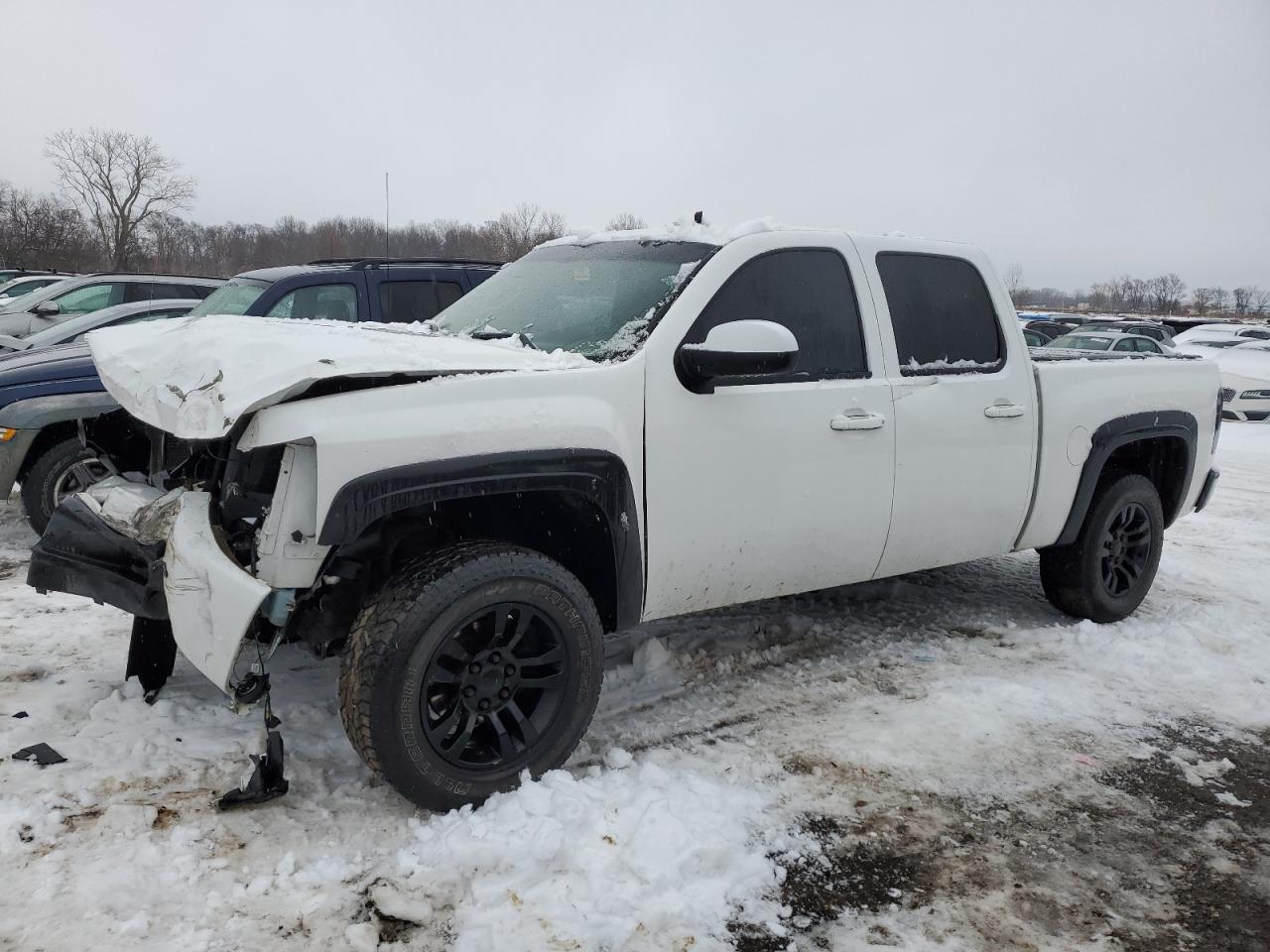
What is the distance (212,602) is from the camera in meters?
2.62

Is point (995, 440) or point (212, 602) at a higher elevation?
point (995, 440)

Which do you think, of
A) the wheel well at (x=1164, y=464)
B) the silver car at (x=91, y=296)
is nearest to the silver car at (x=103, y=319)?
the silver car at (x=91, y=296)

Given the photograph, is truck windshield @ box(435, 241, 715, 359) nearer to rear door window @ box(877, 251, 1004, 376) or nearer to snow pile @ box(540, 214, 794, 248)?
snow pile @ box(540, 214, 794, 248)

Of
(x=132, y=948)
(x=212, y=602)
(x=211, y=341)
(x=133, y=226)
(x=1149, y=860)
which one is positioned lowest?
(x=1149, y=860)

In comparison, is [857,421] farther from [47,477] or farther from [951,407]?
[47,477]

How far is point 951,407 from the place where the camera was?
3992 mm

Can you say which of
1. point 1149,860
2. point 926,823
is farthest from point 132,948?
point 1149,860

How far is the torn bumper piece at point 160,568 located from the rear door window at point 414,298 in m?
3.60

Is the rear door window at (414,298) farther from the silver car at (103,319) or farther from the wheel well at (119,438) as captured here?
the wheel well at (119,438)

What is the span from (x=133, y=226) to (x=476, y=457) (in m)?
65.3

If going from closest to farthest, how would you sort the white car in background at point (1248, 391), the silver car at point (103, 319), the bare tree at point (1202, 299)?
the silver car at point (103, 319) → the white car in background at point (1248, 391) → the bare tree at point (1202, 299)

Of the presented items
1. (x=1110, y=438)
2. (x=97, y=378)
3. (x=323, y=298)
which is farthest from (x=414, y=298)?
(x=1110, y=438)

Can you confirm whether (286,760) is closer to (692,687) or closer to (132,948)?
(132,948)

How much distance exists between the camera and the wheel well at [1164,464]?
16.7 ft
